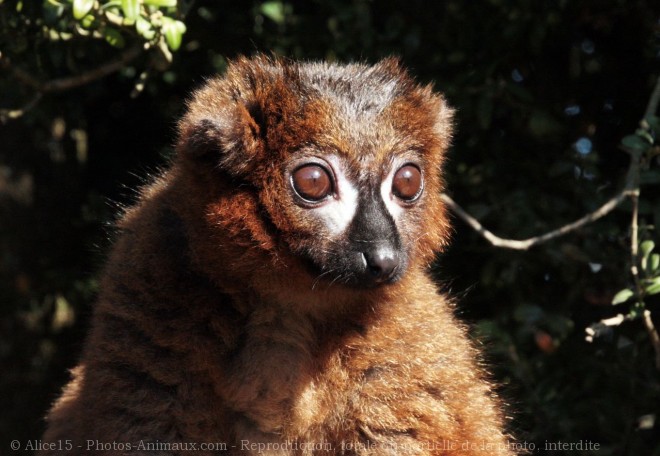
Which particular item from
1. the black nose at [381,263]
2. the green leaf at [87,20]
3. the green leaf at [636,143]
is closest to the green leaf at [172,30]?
the green leaf at [87,20]

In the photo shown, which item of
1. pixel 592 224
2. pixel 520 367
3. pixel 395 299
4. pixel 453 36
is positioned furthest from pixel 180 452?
pixel 453 36

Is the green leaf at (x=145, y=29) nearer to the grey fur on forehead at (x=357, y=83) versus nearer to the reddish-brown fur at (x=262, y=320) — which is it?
the reddish-brown fur at (x=262, y=320)

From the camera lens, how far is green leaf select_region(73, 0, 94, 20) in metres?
4.25

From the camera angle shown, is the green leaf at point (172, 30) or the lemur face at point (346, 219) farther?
the green leaf at point (172, 30)

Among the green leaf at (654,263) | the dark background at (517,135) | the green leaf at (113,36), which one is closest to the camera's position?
the green leaf at (654,263)

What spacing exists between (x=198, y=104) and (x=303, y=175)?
606mm

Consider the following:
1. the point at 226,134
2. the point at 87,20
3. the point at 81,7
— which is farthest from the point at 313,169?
the point at 87,20

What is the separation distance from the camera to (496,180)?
5926 mm

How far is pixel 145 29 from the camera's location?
443 centimetres

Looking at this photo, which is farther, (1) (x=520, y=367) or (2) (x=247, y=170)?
(1) (x=520, y=367)

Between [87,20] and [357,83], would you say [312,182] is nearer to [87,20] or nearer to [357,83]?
[357,83]

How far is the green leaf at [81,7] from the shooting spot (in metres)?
4.25

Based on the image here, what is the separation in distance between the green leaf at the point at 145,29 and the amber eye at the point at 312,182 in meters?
1.14

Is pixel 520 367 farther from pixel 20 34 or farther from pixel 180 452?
pixel 20 34
